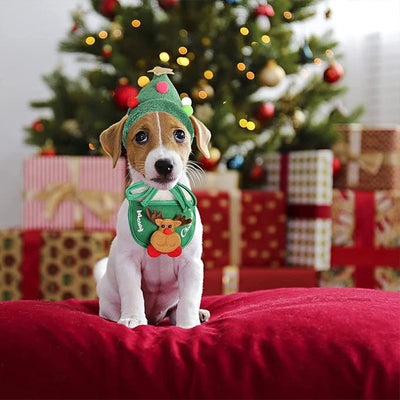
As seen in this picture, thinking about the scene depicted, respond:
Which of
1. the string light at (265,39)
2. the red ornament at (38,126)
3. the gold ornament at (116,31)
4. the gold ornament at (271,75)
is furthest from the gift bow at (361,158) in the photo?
the red ornament at (38,126)

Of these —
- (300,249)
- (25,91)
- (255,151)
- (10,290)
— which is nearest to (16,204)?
(25,91)

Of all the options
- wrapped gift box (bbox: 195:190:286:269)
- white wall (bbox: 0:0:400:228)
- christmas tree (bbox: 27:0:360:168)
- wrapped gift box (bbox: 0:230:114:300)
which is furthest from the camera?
white wall (bbox: 0:0:400:228)

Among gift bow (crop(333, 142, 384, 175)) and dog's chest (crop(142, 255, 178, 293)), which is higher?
gift bow (crop(333, 142, 384, 175))

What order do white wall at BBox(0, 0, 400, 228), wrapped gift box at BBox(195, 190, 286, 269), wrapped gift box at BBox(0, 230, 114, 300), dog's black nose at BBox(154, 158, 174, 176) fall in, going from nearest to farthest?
dog's black nose at BBox(154, 158, 174, 176) → wrapped gift box at BBox(0, 230, 114, 300) → wrapped gift box at BBox(195, 190, 286, 269) → white wall at BBox(0, 0, 400, 228)

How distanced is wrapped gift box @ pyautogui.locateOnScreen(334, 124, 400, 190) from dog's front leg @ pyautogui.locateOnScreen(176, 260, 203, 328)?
1439mm

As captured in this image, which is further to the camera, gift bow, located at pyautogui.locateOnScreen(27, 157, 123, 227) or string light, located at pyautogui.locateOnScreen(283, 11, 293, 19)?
string light, located at pyautogui.locateOnScreen(283, 11, 293, 19)

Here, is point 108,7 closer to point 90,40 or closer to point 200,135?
point 90,40

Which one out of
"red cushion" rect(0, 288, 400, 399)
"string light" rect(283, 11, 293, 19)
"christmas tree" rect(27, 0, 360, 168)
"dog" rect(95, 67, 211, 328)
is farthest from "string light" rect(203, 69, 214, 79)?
"red cushion" rect(0, 288, 400, 399)

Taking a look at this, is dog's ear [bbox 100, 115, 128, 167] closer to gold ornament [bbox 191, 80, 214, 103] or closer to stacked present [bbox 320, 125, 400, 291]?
gold ornament [bbox 191, 80, 214, 103]

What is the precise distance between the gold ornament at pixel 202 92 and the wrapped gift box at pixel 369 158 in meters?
0.53

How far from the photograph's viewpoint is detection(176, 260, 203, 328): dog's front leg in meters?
0.87

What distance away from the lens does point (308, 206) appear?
1.97 metres

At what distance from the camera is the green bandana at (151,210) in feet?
2.86

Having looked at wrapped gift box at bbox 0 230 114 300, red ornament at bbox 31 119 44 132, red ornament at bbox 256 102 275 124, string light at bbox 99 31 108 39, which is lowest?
wrapped gift box at bbox 0 230 114 300
